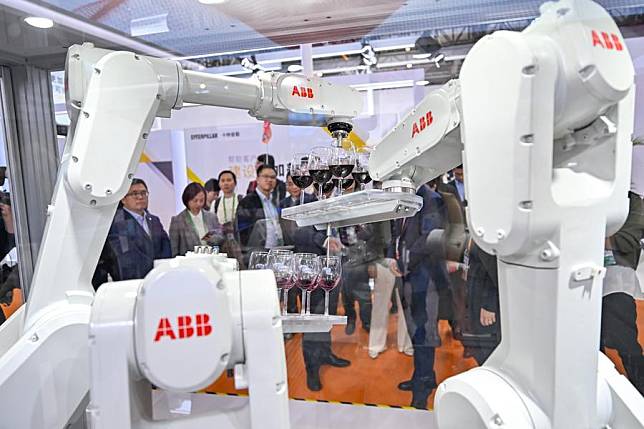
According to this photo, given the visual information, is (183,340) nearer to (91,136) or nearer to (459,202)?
(91,136)

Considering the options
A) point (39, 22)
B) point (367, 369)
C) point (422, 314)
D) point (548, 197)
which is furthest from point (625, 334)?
point (39, 22)

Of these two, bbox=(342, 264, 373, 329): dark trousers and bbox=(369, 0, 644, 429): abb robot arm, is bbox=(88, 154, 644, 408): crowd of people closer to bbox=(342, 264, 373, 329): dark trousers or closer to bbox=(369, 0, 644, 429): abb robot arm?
bbox=(342, 264, 373, 329): dark trousers

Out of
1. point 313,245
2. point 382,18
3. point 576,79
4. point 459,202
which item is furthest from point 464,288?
point 576,79

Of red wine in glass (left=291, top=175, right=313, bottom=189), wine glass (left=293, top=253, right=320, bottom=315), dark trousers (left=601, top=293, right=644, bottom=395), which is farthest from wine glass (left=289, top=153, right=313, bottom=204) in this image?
dark trousers (left=601, top=293, right=644, bottom=395)

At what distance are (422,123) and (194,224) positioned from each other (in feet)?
8.17

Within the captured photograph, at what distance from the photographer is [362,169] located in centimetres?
216

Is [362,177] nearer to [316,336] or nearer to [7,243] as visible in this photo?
[316,336]

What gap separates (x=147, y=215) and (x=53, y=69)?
113 centimetres

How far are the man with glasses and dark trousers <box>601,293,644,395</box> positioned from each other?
2287 millimetres

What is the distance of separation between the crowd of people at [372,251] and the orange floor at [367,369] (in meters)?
0.05

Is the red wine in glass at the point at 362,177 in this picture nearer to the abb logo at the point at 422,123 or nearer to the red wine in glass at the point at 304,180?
the red wine in glass at the point at 304,180

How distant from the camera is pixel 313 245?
3363 mm

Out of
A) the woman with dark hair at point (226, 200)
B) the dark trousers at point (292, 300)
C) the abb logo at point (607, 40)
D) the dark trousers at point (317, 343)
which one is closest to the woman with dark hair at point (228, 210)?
the woman with dark hair at point (226, 200)

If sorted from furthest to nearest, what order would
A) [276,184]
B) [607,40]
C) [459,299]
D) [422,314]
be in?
[276,184], [422,314], [459,299], [607,40]
